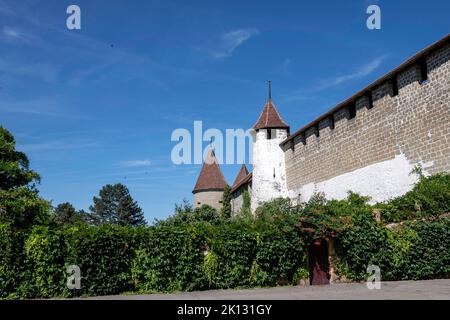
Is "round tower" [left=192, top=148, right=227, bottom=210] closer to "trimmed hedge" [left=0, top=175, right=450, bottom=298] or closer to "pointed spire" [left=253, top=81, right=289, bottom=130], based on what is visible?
"pointed spire" [left=253, top=81, right=289, bottom=130]

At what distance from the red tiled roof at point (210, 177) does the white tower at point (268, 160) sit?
14.4 metres

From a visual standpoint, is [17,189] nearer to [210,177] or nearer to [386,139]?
[386,139]

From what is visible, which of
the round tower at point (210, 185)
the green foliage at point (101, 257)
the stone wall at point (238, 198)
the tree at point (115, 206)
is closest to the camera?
the green foliage at point (101, 257)

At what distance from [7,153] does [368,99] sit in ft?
61.0

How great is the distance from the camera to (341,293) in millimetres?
11156

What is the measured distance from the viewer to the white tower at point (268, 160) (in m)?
30.7

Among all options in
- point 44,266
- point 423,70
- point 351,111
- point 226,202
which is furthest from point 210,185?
point 44,266

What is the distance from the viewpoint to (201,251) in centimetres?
1383

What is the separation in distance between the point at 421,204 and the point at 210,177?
32889 millimetres

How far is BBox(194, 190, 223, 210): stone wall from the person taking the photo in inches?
1784

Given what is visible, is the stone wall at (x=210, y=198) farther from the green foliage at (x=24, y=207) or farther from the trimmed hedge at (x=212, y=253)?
the trimmed hedge at (x=212, y=253)

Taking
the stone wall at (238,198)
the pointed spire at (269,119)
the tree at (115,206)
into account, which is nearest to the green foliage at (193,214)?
the stone wall at (238,198)

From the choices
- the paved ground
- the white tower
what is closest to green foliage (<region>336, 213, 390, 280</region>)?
the paved ground

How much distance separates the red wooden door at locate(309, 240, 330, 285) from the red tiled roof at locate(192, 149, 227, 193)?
31.5m
